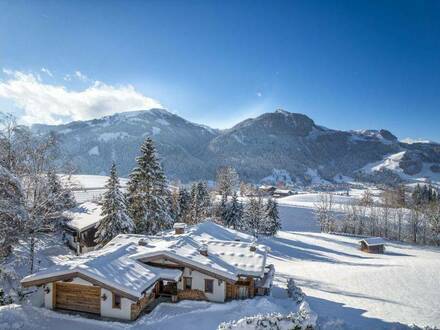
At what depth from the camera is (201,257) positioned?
63.5 feet

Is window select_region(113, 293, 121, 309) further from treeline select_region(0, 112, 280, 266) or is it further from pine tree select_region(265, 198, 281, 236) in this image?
pine tree select_region(265, 198, 281, 236)

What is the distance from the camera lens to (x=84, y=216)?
3797cm

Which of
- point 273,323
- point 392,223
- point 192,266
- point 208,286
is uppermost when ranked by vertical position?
point 192,266

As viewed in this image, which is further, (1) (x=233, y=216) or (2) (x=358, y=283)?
(1) (x=233, y=216)

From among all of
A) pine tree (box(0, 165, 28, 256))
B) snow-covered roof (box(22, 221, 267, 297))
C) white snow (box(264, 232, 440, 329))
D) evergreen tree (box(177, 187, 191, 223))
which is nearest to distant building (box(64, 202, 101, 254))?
snow-covered roof (box(22, 221, 267, 297))

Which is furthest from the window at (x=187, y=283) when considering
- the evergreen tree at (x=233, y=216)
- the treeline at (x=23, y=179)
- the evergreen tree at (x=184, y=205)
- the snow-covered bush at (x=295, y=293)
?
the evergreen tree at (x=233, y=216)

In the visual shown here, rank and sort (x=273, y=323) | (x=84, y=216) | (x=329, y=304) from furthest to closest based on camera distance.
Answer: (x=84, y=216) < (x=329, y=304) < (x=273, y=323)

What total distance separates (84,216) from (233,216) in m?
24.7

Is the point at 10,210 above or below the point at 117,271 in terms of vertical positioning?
above

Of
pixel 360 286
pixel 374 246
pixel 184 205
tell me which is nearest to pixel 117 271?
pixel 360 286

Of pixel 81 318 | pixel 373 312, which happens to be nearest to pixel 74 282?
pixel 81 318

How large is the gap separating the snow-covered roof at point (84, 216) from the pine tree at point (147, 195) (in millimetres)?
5577

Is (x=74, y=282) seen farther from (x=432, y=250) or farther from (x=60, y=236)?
(x=432, y=250)

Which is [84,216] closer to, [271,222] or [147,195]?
[147,195]
